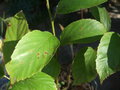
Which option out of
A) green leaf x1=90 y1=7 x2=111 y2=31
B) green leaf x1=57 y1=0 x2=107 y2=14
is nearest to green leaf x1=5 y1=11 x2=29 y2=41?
green leaf x1=57 y1=0 x2=107 y2=14

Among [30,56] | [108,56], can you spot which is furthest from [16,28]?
[108,56]

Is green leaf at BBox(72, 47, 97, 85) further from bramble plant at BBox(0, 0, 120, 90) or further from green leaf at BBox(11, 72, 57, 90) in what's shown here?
green leaf at BBox(11, 72, 57, 90)

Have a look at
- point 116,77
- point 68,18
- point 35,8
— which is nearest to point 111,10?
point 68,18

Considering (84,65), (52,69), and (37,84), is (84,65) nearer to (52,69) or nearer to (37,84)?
(52,69)

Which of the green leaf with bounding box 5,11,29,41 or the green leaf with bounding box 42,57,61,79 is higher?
the green leaf with bounding box 5,11,29,41

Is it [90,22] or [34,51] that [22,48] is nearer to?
[34,51]

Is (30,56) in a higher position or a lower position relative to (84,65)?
higher

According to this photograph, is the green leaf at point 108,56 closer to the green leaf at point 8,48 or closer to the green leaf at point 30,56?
the green leaf at point 30,56
